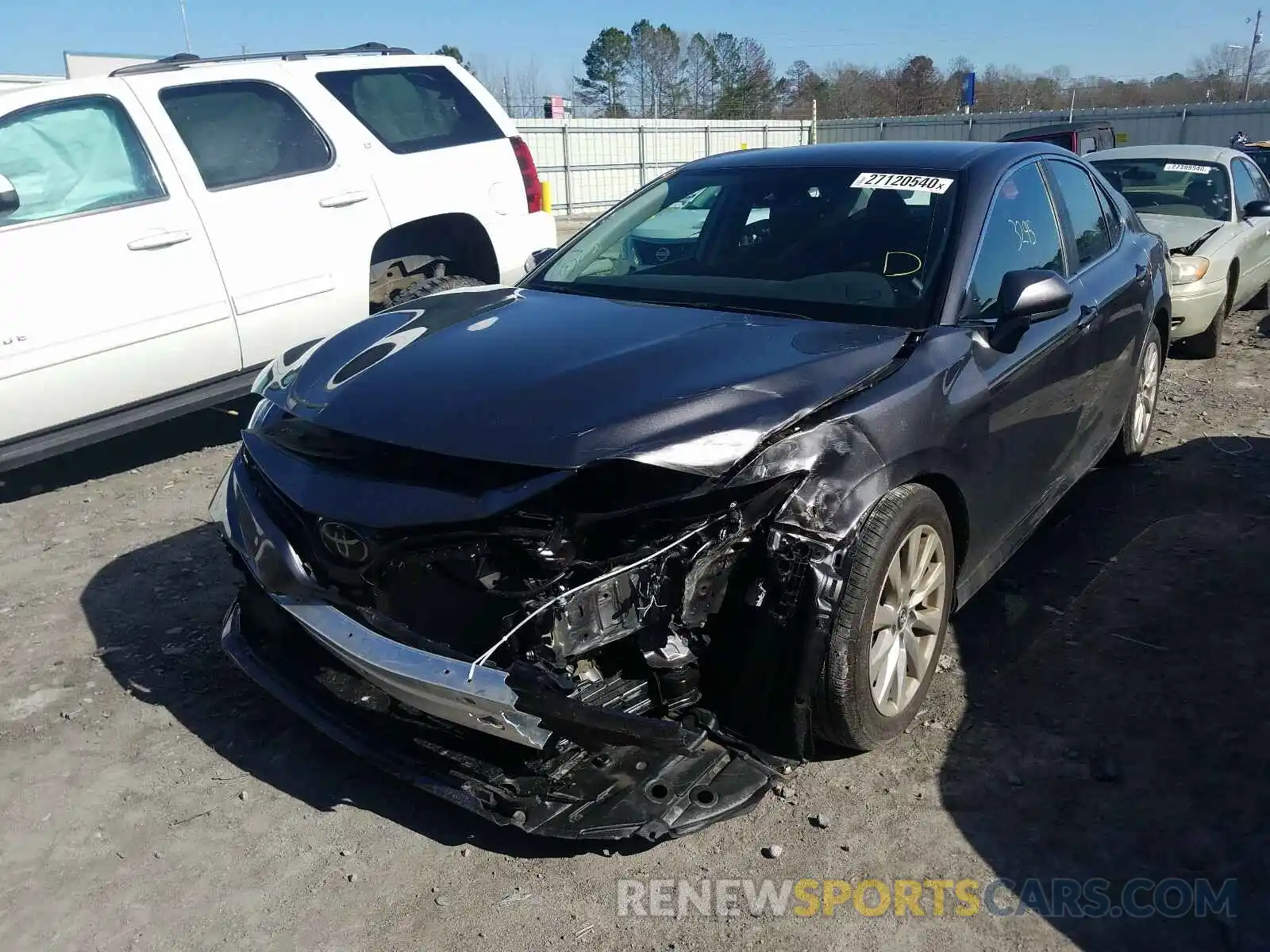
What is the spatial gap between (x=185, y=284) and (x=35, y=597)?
1802 mm

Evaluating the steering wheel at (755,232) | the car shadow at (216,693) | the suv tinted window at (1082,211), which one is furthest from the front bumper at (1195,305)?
the car shadow at (216,693)

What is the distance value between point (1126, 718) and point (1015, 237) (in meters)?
1.72

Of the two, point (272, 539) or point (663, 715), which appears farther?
point (272, 539)

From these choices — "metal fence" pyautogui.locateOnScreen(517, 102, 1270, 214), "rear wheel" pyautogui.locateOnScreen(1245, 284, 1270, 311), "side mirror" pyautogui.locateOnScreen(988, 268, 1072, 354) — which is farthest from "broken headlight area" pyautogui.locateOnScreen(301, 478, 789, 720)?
"metal fence" pyautogui.locateOnScreen(517, 102, 1270, 214)

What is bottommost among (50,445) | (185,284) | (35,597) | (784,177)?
(35,597)

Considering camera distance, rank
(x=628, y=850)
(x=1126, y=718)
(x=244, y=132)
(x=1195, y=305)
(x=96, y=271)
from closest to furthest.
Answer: (x=628, y=850) < (x=1126, y=718) < (x=96, y=271) < (x=244, y=132) < (x=1195, y=305)

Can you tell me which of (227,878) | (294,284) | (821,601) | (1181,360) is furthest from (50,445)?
(1181,360)

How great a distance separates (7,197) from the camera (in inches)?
184

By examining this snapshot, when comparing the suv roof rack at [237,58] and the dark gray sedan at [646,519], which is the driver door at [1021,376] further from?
the suv roof rack at [237,58]

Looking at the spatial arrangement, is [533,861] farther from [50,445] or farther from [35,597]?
[50,445]

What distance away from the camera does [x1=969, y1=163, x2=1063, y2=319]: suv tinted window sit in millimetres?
3482

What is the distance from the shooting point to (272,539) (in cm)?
292

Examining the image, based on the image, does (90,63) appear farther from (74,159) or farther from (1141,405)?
(1141,405)

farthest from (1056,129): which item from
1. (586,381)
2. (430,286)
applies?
(586,381)
